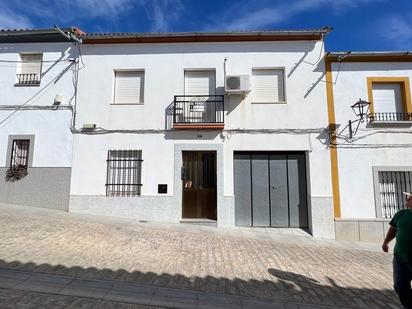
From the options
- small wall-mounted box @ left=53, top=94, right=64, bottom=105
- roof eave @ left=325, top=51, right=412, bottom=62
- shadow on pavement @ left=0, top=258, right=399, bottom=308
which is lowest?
shadow on pavement @ left=0, top=258, right=399, bottom=308

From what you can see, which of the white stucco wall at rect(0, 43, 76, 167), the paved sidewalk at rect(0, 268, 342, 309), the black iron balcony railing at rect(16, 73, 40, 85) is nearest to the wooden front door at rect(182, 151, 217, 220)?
the white stucco wall at rect(0, 43, 76, 167)

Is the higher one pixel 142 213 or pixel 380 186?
pixel 380 186

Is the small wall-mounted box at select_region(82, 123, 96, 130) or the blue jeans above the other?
the small wall-mounted box at select_region(82, 123, 96, 130)

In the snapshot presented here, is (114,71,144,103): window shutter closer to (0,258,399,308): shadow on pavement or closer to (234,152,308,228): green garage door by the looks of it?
(234,152,308,228): green garage door

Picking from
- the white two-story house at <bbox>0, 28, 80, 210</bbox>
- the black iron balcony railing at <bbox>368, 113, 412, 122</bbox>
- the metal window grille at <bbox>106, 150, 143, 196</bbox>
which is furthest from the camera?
the white two-story house at <bbox>0, 28, 80, 210</bbox>

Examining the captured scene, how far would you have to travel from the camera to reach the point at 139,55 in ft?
33.3

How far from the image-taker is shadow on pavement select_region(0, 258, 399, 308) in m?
4.32

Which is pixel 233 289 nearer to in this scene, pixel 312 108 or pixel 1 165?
pixel 312 108

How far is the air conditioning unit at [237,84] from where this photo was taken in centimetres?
932

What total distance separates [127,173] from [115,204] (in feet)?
3.35

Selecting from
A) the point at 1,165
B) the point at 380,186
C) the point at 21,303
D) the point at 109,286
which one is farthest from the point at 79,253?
the point at 380,186

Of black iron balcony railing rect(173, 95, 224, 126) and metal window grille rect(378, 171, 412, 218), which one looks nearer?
metal window grille rect(378, 171, 412, 218)

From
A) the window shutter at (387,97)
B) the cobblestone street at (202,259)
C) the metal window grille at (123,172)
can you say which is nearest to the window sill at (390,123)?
the window shutter at (387,97)

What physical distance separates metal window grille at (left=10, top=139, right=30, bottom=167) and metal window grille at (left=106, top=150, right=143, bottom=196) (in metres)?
2.78
